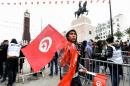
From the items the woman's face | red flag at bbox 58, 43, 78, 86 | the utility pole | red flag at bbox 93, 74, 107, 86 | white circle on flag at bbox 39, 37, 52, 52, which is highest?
the utility pole

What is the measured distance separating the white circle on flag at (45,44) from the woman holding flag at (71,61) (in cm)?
44

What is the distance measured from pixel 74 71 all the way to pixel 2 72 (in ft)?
18.0

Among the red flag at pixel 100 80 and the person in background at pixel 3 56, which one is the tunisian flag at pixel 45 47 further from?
the person in background at pixel 3 56

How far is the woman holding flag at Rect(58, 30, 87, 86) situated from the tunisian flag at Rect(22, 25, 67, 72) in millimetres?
207

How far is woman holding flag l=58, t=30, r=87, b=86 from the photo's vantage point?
14.0 feet

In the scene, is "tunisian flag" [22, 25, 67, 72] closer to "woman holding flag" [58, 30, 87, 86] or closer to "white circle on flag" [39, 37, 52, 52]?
"white circle on flag" [39, 37, 52, 52]

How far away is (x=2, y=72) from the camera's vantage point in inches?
361

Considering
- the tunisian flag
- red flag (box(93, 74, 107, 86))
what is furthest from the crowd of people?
red flag (box(93, 74, 107, 86))

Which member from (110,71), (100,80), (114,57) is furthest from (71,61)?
(114,57)

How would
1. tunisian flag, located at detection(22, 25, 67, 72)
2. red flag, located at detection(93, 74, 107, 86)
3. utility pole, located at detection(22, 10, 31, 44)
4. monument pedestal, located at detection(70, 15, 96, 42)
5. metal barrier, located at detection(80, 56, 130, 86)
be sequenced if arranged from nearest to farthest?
tunisian flag, located at detection(22, 25, 67, 72) < red flag, located at detection(93, 74, 107, 86) < metal barrier, located at detection(80, 56, 130, 86) < utility pole, located at detection(22, 10, 31, 44) < monument pedestal, located at detection(70, 15, 96, 42)

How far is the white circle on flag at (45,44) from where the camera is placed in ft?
15.2

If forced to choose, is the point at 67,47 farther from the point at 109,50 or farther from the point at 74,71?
the point at 109,50

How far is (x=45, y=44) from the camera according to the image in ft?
15.4

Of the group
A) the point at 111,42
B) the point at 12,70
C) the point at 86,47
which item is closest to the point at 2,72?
the point at 12,70
